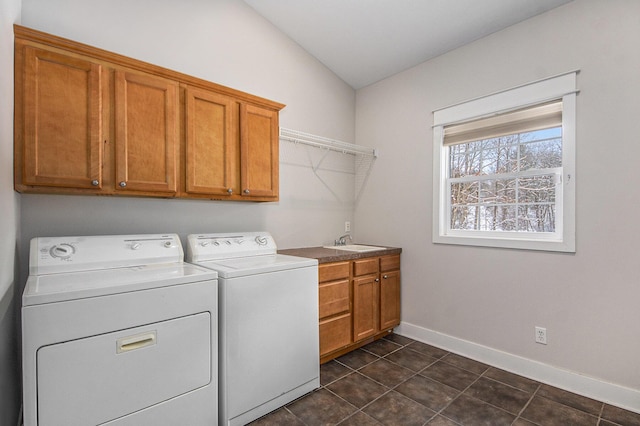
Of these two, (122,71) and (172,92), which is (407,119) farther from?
(122,71)

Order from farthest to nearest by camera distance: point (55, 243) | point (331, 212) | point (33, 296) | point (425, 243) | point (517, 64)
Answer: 1. point (331, 212)
2. point (425, 243)
3. point (517, 64)
4. point (55, 243)
5. point (33, 296)

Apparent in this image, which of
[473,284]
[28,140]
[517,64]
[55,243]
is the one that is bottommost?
[473,284]

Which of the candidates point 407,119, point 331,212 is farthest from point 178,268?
point 407,119

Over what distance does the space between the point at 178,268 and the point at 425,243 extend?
2.21 meters

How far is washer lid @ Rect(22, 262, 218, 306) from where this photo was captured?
49.6 inches

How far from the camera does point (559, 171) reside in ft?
7.43

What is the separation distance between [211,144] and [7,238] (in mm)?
1175

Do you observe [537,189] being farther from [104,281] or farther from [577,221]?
[104,281]

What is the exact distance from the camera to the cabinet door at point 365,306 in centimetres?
273

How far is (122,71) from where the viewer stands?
1.81 metres

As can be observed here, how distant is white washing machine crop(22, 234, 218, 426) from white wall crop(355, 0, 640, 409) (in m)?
2.11

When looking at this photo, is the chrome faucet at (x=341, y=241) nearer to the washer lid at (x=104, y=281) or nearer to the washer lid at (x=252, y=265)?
the washer lid at (x=252, y=265)

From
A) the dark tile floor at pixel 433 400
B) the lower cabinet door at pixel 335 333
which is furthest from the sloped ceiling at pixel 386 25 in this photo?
the dark tile floor at pixel 433 400

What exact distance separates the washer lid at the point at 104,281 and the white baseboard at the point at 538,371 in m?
2.24
